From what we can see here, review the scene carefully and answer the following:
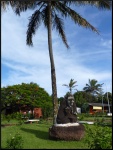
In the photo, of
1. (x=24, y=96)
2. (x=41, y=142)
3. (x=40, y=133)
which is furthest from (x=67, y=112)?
(x=24, y=96)

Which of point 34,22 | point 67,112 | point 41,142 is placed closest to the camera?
point 41,142

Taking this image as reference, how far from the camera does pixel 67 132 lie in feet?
31.0

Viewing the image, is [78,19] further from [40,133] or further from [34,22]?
[40,133]

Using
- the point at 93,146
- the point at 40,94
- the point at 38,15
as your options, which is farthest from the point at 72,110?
the point at 40,94

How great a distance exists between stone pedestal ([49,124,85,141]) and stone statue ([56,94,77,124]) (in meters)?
0.21

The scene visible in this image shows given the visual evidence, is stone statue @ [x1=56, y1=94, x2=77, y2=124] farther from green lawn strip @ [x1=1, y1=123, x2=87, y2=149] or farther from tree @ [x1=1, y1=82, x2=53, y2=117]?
tree @ [x1=1, y1=82, x2=53, y2=117]

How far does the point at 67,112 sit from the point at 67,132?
2.38 ft

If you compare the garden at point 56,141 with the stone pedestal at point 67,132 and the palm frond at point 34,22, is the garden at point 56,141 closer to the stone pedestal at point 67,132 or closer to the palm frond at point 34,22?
the stone pedestal at point 67,132

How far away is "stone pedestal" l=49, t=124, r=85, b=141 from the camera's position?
30.8 feet

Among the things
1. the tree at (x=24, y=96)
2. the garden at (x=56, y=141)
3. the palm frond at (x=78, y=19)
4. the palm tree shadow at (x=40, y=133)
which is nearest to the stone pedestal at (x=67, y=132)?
the garden at (x=56, y=141)

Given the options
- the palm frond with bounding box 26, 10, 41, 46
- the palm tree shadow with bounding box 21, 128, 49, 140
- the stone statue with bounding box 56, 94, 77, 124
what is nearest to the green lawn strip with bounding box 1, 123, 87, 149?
the palm tree shadow with bounding box 21, 128, 49, 140

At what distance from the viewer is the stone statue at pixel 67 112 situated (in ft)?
32.0

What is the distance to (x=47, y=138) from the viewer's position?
1003 centimetres

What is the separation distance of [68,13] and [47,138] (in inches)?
235
